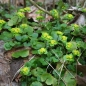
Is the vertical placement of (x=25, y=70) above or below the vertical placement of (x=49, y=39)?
below

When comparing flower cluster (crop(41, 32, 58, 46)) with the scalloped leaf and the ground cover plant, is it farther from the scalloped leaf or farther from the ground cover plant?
the scalloped leaf

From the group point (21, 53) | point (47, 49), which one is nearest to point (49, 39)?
point (47, 49)

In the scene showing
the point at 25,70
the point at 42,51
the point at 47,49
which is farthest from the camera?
the point at 47,49

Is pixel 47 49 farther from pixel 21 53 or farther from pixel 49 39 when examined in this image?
pixel 21 53

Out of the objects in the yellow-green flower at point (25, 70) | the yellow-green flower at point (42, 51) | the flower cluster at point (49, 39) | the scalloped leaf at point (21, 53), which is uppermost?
the flower cluster at point (49, 39)

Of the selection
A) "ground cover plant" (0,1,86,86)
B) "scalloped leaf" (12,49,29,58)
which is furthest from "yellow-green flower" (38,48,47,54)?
"scalloped leaf" (12,49,29,58)

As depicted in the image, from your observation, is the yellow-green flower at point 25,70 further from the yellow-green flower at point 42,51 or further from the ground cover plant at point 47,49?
the yellow-green flower at point 42,51

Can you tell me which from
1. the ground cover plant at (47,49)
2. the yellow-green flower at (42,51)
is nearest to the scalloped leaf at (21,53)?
the ground cover plant at (47,49)

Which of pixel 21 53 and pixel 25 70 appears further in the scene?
pixel 21 53

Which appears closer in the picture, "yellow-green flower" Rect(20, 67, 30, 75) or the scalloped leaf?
"yellow-green flower" Rect(20, 67, 30, 75)

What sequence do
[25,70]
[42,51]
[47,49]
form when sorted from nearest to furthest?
1. [25,70]
2. [42,51]
3. [47,49]
